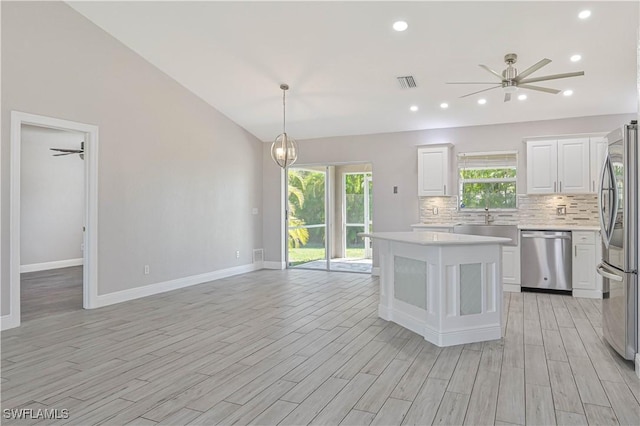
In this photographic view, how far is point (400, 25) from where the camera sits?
14.8 feet

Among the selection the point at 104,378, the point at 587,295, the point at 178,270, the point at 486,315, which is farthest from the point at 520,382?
the point at 178,270

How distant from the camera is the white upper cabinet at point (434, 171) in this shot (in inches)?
275

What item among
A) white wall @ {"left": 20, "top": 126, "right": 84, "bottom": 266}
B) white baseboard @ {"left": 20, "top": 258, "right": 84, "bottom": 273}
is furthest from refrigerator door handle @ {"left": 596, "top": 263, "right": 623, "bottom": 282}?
white baseboard @ {"left": 20, "top": 258, "right": 84, "bottom": 273}

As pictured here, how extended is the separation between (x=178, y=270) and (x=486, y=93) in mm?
5252

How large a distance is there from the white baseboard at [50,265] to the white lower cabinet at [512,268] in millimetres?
8626

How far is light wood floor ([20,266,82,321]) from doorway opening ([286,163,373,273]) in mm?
3910

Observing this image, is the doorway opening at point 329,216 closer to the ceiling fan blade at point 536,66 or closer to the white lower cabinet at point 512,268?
the white lower cabinet at point 512,268

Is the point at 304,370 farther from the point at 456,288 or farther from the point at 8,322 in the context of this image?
the point at 8,322

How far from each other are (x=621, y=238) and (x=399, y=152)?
4.51m

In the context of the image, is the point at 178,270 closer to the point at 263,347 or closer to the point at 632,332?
the point at 263,347

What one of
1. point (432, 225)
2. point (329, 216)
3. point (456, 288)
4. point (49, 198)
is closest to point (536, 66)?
point (456, 288)

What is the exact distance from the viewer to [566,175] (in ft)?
20.4

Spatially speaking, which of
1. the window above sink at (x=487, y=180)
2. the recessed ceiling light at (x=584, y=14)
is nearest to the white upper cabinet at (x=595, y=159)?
the window above sink at (x=487, y=180)

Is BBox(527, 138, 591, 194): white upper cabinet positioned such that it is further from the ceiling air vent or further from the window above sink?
the ceiling air vent
